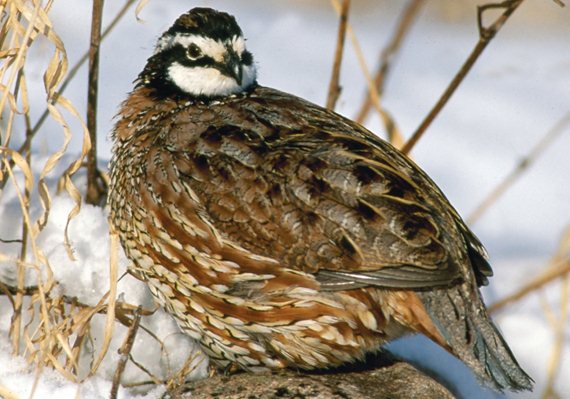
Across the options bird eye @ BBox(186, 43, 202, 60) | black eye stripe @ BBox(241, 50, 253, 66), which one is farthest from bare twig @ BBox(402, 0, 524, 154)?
bird eye @ BBox(186, 43, 202, 60)

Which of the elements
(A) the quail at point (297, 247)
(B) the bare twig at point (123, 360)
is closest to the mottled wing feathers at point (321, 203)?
(A) the quail at point (297, 247)

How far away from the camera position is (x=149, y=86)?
15.2 ft

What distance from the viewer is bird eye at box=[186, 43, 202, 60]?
4430 millimetres

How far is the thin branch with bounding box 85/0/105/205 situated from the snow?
0.51 feet

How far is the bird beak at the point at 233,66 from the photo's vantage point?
435cm

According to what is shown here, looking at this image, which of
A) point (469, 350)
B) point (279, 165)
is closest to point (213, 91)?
point (279, 165)

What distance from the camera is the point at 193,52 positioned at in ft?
14.6

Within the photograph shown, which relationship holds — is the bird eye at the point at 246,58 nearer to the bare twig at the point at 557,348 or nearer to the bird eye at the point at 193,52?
the bird eye at the point at 193,52

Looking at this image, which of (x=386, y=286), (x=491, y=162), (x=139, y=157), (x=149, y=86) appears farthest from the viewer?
(x=491, y=162)

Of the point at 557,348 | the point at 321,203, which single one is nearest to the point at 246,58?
the point at 321,203

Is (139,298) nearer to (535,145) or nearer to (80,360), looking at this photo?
(80,360)

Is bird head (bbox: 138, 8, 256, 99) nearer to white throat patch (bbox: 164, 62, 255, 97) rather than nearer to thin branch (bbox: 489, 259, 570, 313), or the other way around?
white throat patch (bbox: 164, 62, 255, 97)

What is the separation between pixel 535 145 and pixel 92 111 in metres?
3.59

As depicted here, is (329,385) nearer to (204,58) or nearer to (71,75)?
(204,58)
